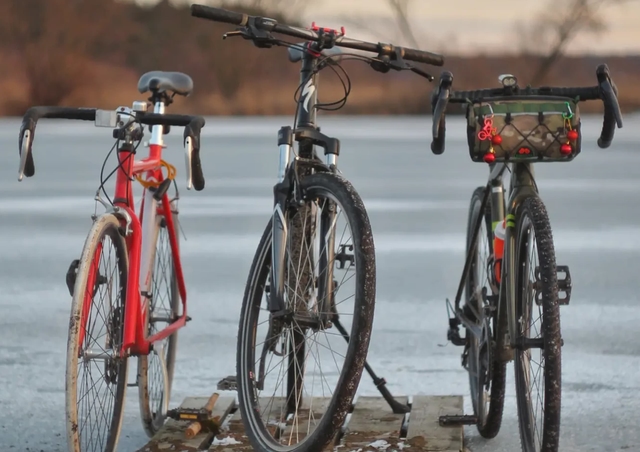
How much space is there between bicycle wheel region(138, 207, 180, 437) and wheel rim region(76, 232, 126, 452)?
0.75 feet

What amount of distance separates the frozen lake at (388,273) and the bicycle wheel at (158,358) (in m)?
0.11

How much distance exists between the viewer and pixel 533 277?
3600 millimetres

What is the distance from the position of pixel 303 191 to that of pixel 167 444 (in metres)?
0.93

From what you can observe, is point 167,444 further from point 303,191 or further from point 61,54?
point 61,54

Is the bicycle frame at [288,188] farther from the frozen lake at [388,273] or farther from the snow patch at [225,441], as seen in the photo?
the frozen lake at [388,273]

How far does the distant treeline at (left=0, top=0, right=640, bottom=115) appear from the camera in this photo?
2533 centimetres

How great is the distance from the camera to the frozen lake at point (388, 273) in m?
4.72

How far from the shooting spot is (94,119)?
3729mm

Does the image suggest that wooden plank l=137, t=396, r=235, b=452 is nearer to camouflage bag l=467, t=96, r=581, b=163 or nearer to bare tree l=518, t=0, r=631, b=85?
camouflage bag l=467, t=96, r=581, b=163

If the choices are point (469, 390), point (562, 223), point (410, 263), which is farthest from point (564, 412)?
point (562, 223)

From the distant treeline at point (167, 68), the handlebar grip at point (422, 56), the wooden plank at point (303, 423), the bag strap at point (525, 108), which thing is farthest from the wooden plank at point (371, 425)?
the distant treeline at point (167, 68)

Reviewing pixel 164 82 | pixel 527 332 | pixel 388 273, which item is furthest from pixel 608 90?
pixel 388 273

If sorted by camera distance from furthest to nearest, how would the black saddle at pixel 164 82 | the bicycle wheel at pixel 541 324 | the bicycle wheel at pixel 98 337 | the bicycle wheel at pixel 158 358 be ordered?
1. the black saddle at pixel 164 82
2. the bicycle wheel at pixel 158 358
3. the bicycle wheel at pixel 98 337
4. the bicycle wheel at pixel 541 324

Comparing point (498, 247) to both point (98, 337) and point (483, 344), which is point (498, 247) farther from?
point (98, 337)
